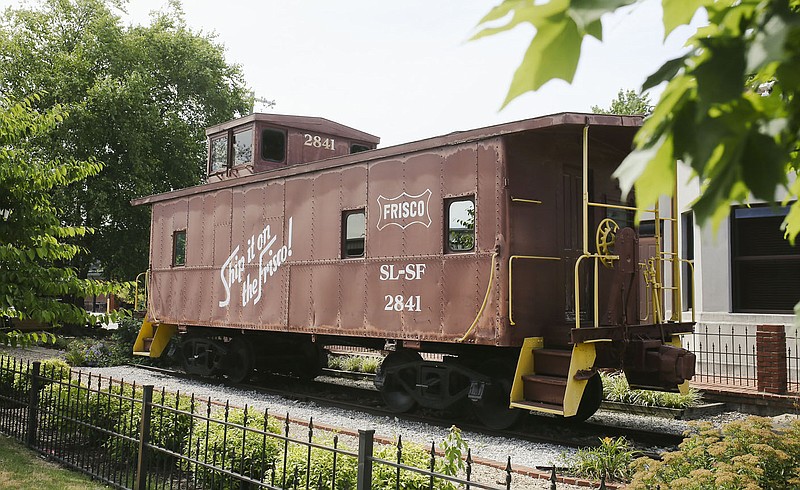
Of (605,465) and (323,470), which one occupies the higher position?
(323,470)

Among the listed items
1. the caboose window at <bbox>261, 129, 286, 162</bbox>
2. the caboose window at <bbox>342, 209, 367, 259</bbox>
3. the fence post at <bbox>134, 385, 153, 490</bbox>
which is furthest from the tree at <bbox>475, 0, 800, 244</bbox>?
the caboose window at <bbox>261, 129, 286, 162</bbox>

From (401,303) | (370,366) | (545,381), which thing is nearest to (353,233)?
(401,303)

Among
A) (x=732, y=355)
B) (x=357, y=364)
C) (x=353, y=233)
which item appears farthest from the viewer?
(x=357, y=364)

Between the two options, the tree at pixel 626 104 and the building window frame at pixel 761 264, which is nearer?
the building window frame at pixel 761 264

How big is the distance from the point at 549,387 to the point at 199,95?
2320 centimetres

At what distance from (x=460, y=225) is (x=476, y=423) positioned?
271 centimetres

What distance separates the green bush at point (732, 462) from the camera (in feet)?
13.9

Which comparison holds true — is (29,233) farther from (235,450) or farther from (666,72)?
(666,72)

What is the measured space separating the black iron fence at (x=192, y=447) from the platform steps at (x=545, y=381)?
1631 mm

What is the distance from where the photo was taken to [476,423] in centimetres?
923

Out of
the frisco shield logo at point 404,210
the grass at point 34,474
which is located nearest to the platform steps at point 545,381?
the frisco shield logo at point 404,210

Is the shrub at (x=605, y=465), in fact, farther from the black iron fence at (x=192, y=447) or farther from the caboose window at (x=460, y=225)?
the caboose window at (x=460, y=225)

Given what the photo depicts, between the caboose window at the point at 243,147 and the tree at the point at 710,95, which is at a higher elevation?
the caboose window at the point at 243,147

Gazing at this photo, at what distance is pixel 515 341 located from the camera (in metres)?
8.32
